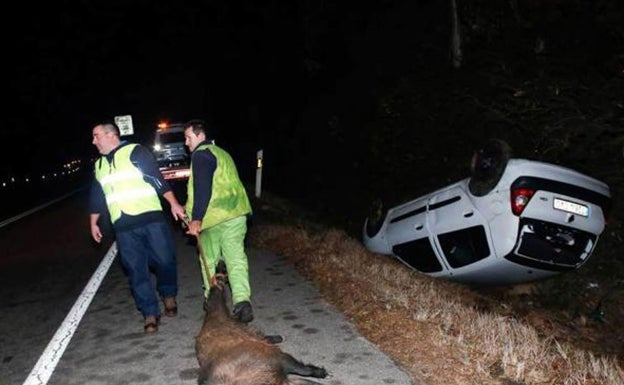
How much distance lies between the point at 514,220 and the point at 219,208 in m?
3.93

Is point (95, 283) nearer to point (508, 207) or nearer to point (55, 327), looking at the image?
point (55, 327)

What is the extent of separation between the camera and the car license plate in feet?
23.1

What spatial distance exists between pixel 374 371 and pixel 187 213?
2.43 m

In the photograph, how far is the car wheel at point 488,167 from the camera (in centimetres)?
738

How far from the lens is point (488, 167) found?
7555 millimetres

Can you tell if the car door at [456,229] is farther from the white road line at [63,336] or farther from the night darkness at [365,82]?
the white road line at [63,336]

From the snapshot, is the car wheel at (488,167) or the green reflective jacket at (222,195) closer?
the green reflective jacket at (222,195)

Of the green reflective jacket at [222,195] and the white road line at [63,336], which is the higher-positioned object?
the green reflective jacket at [222,195]

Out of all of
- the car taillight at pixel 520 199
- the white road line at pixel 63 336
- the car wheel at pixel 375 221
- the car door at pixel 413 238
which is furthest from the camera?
the car wheel at pixel 375 221

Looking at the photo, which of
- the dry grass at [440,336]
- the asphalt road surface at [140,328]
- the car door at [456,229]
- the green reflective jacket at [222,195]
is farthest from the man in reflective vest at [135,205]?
the car door at [456,229]

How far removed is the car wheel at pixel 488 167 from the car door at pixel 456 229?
0.25m

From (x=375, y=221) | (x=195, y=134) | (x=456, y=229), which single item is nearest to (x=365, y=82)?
(x=375, y=221)

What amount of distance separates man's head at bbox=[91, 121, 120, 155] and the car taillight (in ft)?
15.7

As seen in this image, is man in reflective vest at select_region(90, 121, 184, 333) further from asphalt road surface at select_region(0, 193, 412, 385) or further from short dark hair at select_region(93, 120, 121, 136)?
asphalt road surface at select_region(0, 193, 412, 385)
